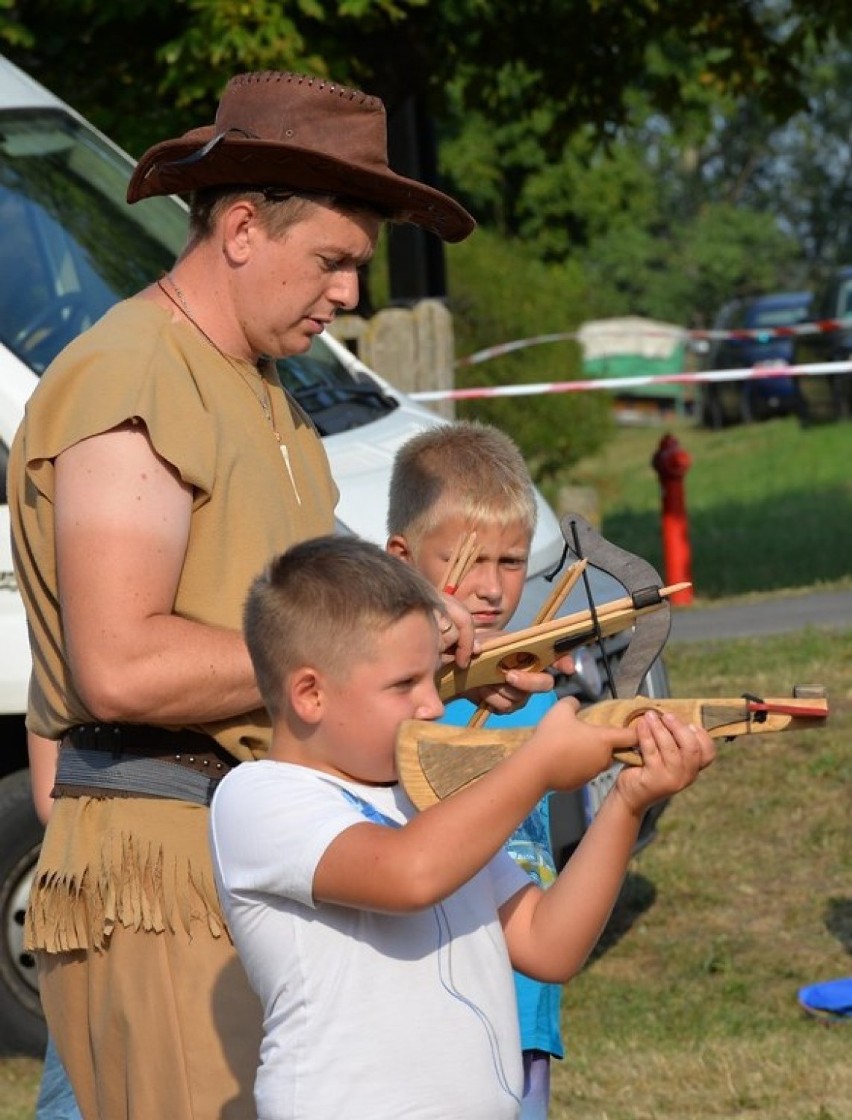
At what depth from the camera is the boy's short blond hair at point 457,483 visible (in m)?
3.53

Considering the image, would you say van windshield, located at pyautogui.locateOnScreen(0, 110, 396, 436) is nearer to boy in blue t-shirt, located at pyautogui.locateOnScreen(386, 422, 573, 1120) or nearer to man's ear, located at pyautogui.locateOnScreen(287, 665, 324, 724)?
boy in blue t-shirt, located at pyautogui.locateOnScreen(386, 422, 573, 1120)

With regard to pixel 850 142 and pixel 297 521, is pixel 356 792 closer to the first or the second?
pixel 297 521

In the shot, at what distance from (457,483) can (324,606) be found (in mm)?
1048

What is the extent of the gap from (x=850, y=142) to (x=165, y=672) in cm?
6818

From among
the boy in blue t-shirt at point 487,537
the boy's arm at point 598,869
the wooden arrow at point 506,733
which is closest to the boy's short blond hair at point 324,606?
the wooden arrow at point 506,733

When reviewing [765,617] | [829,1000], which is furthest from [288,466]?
[765,617]

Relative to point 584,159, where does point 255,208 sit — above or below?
above

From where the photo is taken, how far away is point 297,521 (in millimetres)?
2996

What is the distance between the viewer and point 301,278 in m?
2.94

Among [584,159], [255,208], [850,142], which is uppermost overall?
[255,208]

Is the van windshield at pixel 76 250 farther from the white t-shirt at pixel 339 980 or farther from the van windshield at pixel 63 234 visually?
the white t-shirt at pixel 339 980

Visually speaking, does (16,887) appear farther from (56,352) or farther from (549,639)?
(549,639)

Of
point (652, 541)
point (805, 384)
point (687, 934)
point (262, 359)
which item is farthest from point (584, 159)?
point (262, 359)

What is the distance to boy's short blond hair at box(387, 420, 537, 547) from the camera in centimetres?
353
